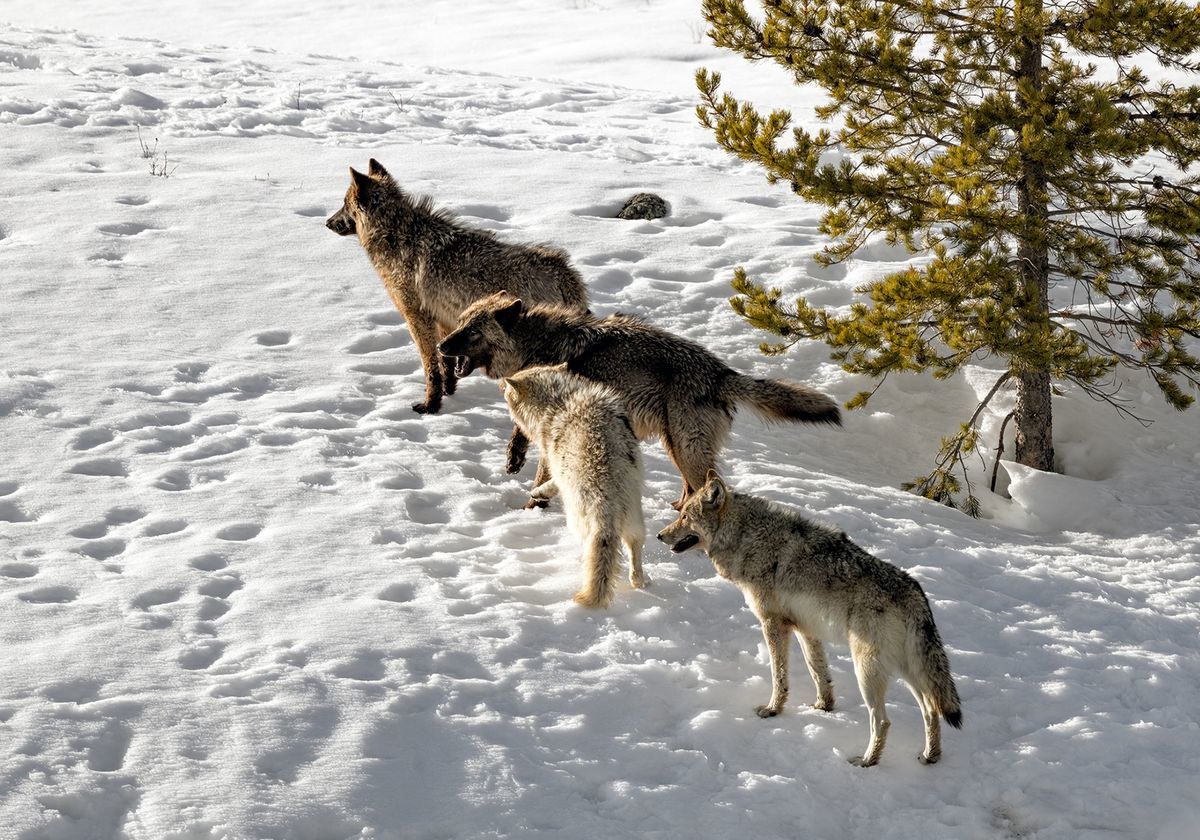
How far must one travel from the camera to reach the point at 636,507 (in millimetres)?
6910

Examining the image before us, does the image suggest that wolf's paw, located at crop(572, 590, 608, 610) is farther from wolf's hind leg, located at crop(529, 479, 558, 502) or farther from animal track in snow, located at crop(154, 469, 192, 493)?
animal track in snow, located at crop(154, 469, 192, 493)

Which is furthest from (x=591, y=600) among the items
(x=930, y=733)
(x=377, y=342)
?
(x=377, y=342)

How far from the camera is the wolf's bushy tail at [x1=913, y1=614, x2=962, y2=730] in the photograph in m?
5.52

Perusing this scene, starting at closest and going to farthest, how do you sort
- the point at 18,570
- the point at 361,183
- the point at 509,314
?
the point at 18,570
the point at 509,314
the point at 361,183

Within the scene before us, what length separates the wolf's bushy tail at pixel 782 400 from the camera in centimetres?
784

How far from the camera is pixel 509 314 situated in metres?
8.50

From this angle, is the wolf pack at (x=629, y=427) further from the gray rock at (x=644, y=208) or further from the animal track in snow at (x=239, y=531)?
the gray rock at (x=644, y=208)

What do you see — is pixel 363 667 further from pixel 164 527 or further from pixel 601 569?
pixel 164 527

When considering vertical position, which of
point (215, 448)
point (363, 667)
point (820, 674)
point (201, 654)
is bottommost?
point (820, 674)

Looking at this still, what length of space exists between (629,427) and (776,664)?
1985 mm

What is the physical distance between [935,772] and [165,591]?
4.69 m

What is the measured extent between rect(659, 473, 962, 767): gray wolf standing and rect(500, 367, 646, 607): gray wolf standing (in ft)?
1.81

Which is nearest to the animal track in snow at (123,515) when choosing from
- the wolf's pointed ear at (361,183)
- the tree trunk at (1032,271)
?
the wolf's pointed ear at (361,183)

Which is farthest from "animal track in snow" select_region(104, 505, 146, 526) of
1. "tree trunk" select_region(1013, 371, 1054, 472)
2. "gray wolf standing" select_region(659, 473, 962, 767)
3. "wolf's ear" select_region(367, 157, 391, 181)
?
"tree trunk" select_region(1013, 371, 1054, 472)
